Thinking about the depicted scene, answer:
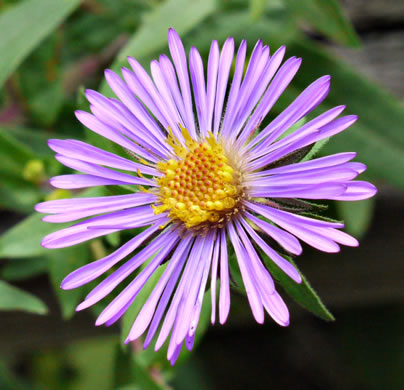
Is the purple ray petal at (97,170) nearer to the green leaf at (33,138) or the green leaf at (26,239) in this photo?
the green leaf at (26,239)

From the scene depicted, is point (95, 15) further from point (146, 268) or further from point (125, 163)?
point (146, 268)

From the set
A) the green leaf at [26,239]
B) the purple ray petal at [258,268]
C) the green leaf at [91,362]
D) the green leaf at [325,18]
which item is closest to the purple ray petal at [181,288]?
the purple ray petal at [258,268]

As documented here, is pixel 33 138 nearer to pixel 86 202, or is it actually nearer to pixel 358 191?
pixel 86 202

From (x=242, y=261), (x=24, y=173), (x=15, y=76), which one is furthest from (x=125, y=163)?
(x=15, y=76)

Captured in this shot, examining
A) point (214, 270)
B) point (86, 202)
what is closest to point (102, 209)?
point (86, 202)

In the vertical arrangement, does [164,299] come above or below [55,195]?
below

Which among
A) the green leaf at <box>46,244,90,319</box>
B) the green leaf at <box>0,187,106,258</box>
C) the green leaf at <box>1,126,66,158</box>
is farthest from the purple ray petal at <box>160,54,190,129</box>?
the green leaf at <box>1,126,66,158</box>
